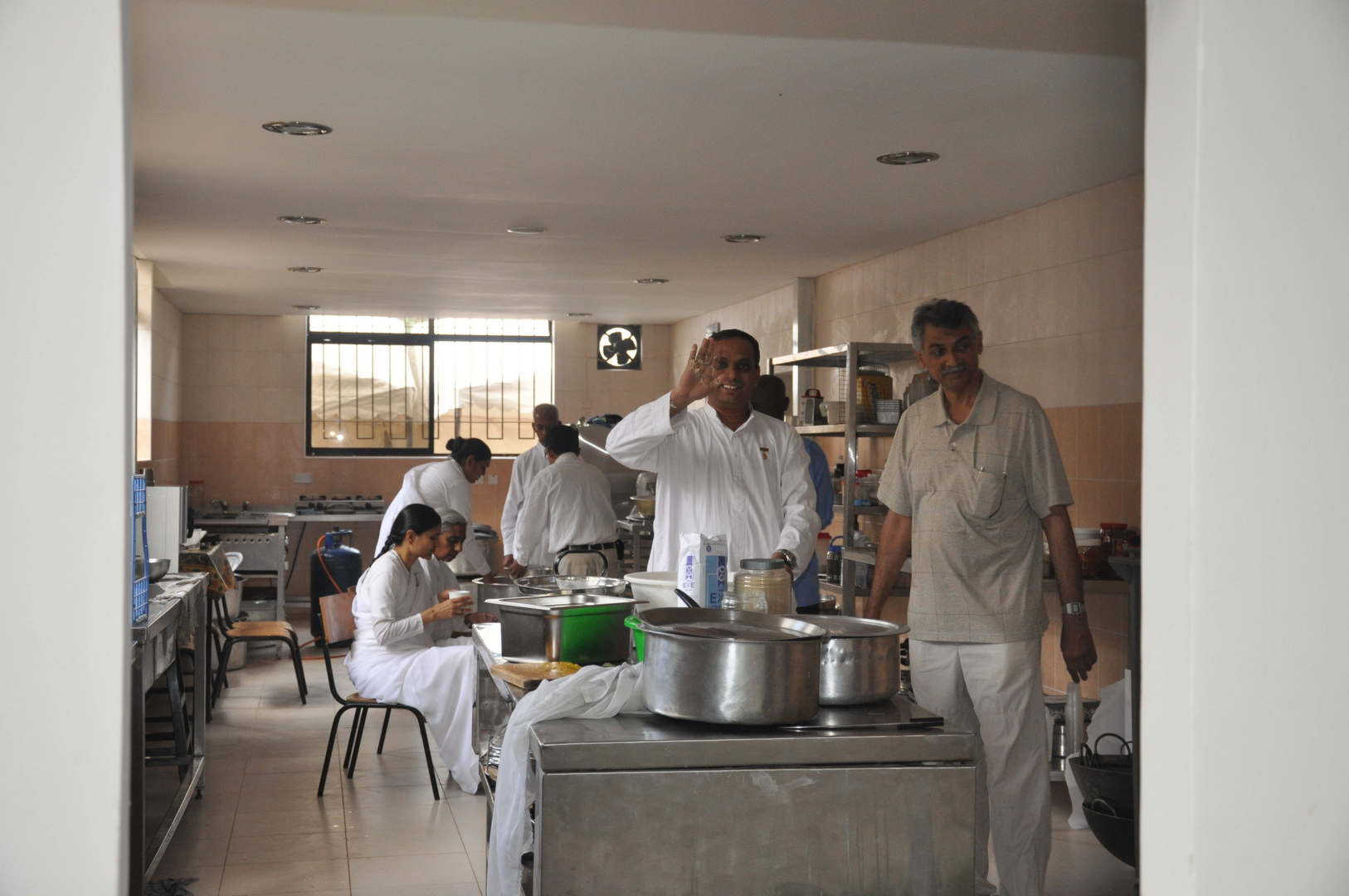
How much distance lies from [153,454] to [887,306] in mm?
5210

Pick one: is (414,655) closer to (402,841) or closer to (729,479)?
(402,841)

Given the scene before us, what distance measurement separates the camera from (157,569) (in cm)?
470

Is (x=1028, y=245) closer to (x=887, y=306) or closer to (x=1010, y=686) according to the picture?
(x=887, y=306)

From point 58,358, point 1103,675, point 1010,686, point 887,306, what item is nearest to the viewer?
point 58,358

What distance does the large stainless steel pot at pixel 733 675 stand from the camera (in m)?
1.95

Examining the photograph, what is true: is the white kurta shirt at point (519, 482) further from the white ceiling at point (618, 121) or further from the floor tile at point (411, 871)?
the floor tile at point (411, 871)

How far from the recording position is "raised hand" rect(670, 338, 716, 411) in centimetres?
300

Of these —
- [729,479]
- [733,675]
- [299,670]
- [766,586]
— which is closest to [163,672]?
[299,670]

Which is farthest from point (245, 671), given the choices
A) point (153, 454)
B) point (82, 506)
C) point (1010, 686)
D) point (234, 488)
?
point (82, 506)

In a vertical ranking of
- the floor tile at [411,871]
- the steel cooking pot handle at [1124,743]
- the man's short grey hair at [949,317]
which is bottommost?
the floor tile at [411,871]

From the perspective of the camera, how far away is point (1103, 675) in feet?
16.9

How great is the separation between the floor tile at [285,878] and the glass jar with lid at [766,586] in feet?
6.61

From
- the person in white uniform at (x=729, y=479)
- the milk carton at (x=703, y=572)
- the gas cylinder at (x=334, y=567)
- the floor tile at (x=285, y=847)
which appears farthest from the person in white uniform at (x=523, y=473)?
the milk carton at (x=703, y=572)

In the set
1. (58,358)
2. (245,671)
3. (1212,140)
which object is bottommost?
(245,671)
